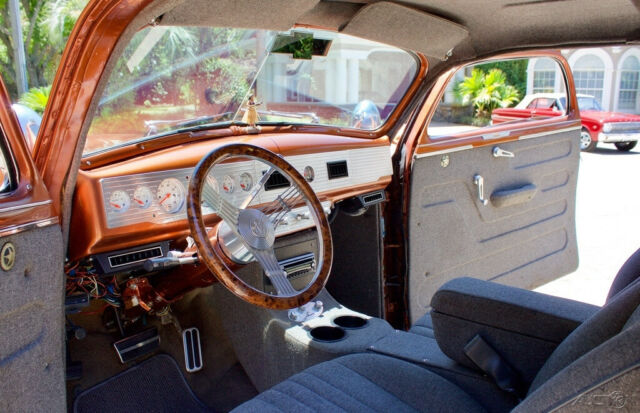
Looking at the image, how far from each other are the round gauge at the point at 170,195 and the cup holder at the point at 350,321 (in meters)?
0.91

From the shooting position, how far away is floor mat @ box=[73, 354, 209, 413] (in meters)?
2.55

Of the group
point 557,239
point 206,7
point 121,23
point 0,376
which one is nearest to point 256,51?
point 206,7

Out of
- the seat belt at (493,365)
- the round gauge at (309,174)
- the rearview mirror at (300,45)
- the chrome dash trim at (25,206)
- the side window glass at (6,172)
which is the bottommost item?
the seat belt at (493,365)

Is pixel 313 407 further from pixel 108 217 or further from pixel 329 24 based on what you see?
pixel 329 24

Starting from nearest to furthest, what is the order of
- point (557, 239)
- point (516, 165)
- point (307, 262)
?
point (307, 262)
point (516, 165)
point (557, 239)

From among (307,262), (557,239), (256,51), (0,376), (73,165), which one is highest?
(256,51)

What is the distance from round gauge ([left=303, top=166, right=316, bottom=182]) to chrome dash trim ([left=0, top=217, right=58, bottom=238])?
1206mm

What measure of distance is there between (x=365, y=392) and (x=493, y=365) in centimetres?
37

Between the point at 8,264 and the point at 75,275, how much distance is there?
66 centimetres

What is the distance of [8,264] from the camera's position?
58.2 inches

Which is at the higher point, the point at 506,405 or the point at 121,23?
the point at 121,23

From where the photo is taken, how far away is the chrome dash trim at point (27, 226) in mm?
1473

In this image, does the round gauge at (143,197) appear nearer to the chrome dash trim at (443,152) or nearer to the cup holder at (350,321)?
the cup holder at (350,321)

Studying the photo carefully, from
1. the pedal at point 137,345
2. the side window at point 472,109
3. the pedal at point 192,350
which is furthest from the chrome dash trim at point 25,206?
the side window at point 472,109
